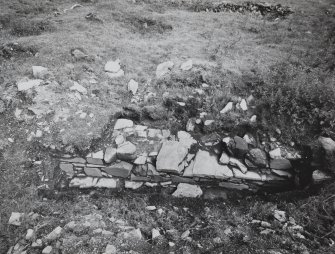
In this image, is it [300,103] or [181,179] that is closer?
[181,179]

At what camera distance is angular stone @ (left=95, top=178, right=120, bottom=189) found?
172 inches

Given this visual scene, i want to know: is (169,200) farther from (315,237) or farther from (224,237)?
(315,237)

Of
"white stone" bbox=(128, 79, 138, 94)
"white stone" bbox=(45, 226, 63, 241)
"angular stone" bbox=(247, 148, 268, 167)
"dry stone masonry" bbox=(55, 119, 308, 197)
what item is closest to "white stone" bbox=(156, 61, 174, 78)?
"white stone" bbox=(128, 79, 138, 94)

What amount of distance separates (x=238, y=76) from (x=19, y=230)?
15.6ft

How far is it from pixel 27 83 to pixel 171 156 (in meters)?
3.38

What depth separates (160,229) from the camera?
369 centimetres

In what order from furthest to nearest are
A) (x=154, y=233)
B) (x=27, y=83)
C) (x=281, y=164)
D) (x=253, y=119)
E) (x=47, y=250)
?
(x=27, y=83)
(x=253, y=119)
(x=281, y=164)
(x=154, y=233)
(x=47, y=250)

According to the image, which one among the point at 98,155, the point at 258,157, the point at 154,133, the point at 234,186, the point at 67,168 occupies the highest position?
the point at 258,157

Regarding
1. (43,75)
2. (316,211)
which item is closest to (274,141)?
(316,211)

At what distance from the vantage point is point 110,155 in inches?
175

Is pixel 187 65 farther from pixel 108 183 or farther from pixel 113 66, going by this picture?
pixel 108 183

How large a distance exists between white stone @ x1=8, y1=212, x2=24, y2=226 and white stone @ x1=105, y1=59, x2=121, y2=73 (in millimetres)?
3495

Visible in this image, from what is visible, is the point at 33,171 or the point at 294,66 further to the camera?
the point at 294,66

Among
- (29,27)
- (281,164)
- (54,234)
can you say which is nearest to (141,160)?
(54,234)
